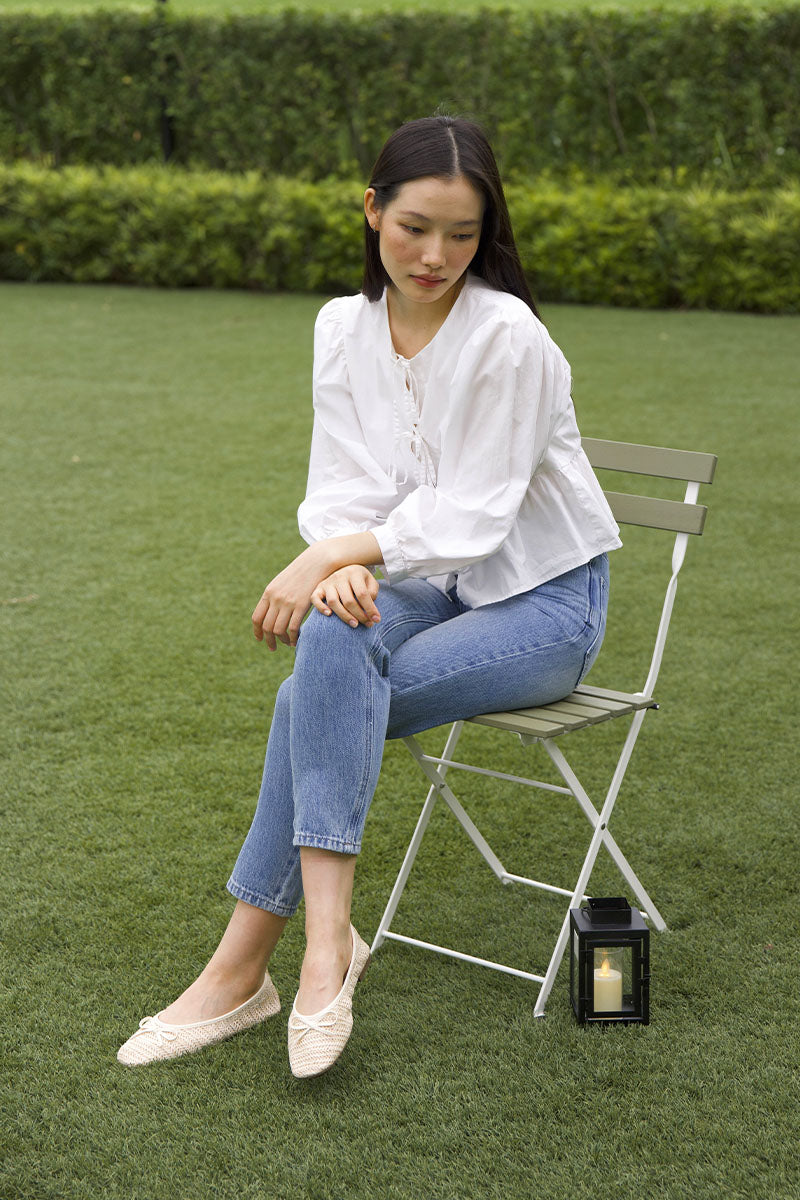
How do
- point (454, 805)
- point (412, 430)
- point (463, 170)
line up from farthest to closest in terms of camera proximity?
point (454, 805) < point (412, 430) < point (463, 170)

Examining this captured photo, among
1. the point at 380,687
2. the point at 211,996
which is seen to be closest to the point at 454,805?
the point at 380,687

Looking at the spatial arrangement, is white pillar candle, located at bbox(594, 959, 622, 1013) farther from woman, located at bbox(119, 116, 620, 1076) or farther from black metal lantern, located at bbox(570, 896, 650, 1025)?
woman, located at bbox(119, 116, 620, 1076)

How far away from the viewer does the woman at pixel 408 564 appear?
7.71ft

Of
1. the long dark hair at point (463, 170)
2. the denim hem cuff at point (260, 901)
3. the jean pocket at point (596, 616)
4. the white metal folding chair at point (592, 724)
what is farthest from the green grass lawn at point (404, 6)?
the denim hem cuff at point (260, 901)

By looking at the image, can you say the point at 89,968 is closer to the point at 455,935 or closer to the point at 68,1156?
the point at 68,1156

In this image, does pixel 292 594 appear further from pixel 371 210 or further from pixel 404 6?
pixel 404 6

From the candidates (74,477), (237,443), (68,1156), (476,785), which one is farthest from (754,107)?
(68,1156)

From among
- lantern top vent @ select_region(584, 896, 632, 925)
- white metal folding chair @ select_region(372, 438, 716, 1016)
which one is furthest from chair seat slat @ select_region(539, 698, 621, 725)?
lantern top vent @ select_region(584, 896, 632, 925)

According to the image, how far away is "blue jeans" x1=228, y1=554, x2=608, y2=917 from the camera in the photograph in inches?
92.1

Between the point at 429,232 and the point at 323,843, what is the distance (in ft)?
3.80

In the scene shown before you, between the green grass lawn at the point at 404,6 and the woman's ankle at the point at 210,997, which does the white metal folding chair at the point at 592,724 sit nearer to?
the woman's ankle at the point at 210,997

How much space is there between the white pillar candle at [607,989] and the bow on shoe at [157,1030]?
79 centimetres

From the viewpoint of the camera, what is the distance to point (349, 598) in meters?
2.39

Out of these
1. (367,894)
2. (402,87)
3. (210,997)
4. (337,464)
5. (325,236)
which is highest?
(402,87)
